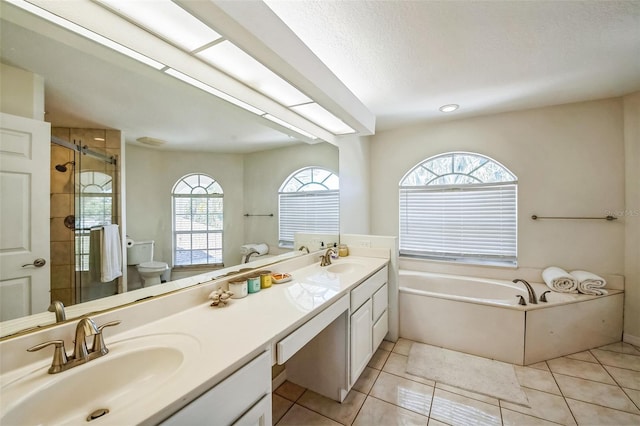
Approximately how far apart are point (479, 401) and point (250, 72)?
264 centimetres

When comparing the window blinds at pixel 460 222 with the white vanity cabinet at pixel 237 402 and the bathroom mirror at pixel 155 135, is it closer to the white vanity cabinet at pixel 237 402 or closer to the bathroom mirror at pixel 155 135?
the bathroom mirror at pixel 155 135

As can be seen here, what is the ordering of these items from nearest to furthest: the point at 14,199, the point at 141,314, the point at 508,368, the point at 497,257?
the point at 14,199 < the point at 141,314 < the point at 508,368 < the point at 497,257

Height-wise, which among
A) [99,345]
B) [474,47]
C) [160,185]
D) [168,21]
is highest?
[474,47]

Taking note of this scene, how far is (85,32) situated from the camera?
2.98 feet

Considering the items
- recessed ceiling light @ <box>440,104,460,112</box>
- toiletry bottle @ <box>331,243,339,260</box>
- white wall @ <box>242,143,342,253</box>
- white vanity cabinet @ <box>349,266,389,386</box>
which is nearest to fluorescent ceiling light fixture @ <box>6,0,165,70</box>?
white wall @ <box>242,143,342,253</box>

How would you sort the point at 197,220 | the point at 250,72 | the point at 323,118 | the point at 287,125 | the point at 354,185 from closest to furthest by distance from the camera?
the point at 197,220 → the point at 250,72 → the point at 287,125 → the point at 323,118 → the point at 354,185

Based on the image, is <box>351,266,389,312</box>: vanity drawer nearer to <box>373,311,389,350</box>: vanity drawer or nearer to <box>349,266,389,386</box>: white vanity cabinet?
<box>349,266,389,386</box>: white vanity cabinet

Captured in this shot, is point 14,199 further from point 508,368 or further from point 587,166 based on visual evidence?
point 587,166

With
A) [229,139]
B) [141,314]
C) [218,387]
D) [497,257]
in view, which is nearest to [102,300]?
[141,314]

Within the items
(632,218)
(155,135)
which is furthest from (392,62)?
(632,218)

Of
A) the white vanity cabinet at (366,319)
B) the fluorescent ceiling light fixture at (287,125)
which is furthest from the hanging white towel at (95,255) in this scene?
the white vanity cabinet at (366,319)

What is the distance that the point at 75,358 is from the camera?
2.53 feet

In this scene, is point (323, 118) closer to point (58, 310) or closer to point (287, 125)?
point (287, 125)

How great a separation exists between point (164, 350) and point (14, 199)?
0.67 meters
